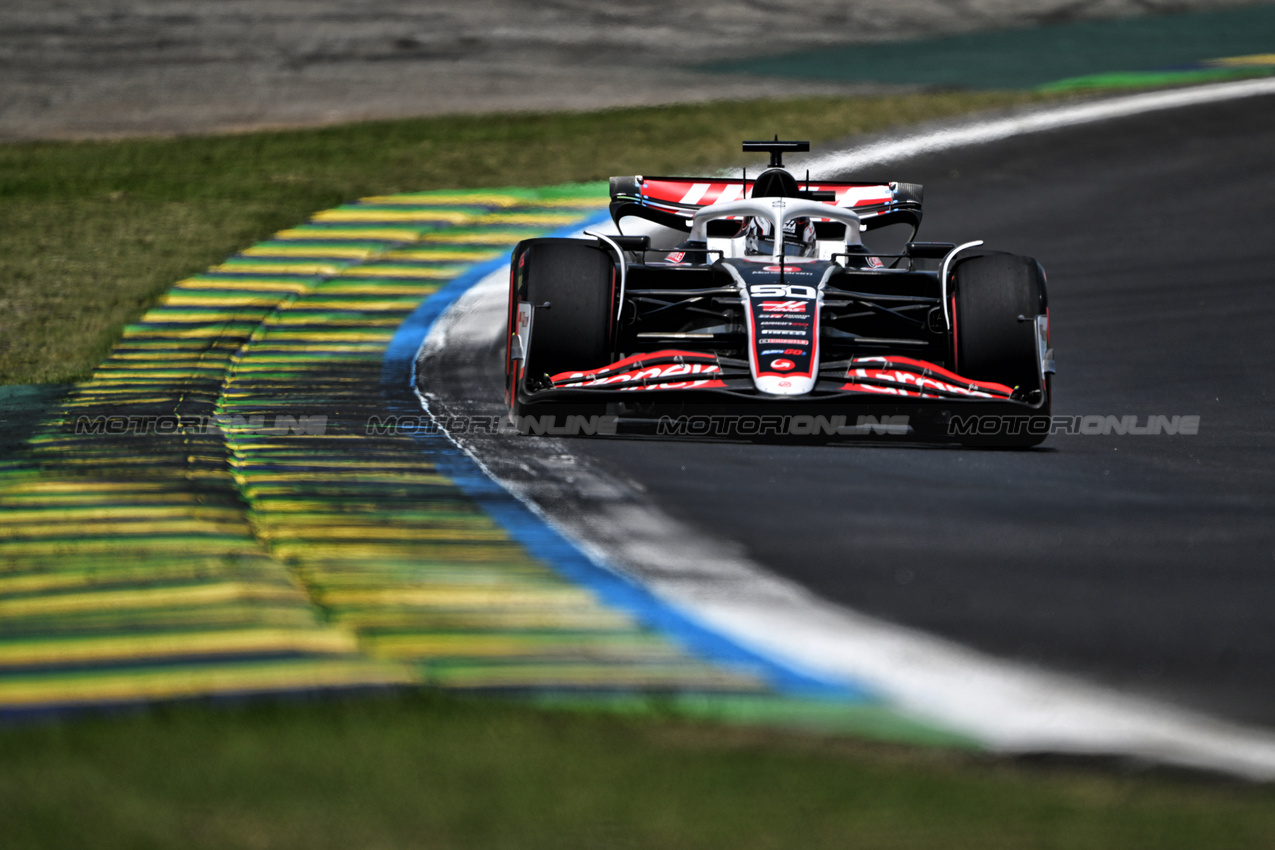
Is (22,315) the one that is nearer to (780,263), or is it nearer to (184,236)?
(184,236)

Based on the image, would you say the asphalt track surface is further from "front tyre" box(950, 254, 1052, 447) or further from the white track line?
"front tyre" box(950, 254, 1052, 447)

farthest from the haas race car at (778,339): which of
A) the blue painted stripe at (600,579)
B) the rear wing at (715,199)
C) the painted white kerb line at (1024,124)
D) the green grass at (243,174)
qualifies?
the painted white kerb line at (1024,124)

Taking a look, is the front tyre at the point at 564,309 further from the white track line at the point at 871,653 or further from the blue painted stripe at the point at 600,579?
the white track line at the point at 871,653

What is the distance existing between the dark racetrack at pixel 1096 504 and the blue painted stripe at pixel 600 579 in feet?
1.67

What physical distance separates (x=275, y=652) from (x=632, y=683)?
2.87ft

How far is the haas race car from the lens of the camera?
6562mm

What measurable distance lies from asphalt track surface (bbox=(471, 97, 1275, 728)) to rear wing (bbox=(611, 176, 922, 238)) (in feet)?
4.53

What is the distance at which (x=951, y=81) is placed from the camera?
1898 centimetres

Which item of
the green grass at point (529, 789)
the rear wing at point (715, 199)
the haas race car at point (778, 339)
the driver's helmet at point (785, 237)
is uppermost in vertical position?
the rear wing at point (715, 199)

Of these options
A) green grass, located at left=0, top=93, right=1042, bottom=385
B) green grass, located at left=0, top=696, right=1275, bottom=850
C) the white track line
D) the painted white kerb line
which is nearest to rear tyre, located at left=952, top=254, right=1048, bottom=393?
the white track line

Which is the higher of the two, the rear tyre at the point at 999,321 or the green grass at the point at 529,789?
the rear tyre at the point at 999,321

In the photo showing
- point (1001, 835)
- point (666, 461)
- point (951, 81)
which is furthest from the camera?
point (951, 81)

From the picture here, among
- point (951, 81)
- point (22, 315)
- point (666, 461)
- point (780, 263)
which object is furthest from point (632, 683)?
point (951, 81)

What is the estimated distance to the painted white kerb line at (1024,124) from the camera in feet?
49.7
